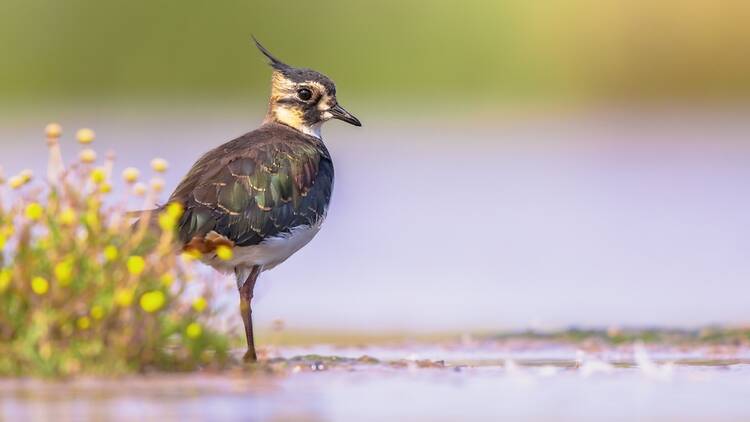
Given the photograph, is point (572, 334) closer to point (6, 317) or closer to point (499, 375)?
point (499, 375)

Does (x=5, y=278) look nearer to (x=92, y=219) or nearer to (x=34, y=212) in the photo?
(x=34, y=212)

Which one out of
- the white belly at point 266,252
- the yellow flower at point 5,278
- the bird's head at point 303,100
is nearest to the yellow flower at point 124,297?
the yellow flower at point 5,278

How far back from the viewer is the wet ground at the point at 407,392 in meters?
9.46

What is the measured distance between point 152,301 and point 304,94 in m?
5.05

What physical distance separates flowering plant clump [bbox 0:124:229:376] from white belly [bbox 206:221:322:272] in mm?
1993

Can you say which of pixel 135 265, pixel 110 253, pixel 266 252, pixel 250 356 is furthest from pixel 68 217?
pixel 266 252

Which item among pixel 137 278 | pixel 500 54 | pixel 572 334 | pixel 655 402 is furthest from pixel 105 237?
pixel 500 54

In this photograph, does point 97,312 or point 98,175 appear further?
point 98,175

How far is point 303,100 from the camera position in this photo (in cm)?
1507

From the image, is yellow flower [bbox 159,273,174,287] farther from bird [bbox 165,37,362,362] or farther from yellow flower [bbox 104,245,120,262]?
bird [bbox 165,37,362,362]

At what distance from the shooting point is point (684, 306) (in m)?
17.3

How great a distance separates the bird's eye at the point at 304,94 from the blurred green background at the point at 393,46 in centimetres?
2297

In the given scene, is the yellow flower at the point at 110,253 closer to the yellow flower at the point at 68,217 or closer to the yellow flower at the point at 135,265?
the yellow flower at the point at 135,265

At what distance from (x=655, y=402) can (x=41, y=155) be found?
70.4ft
